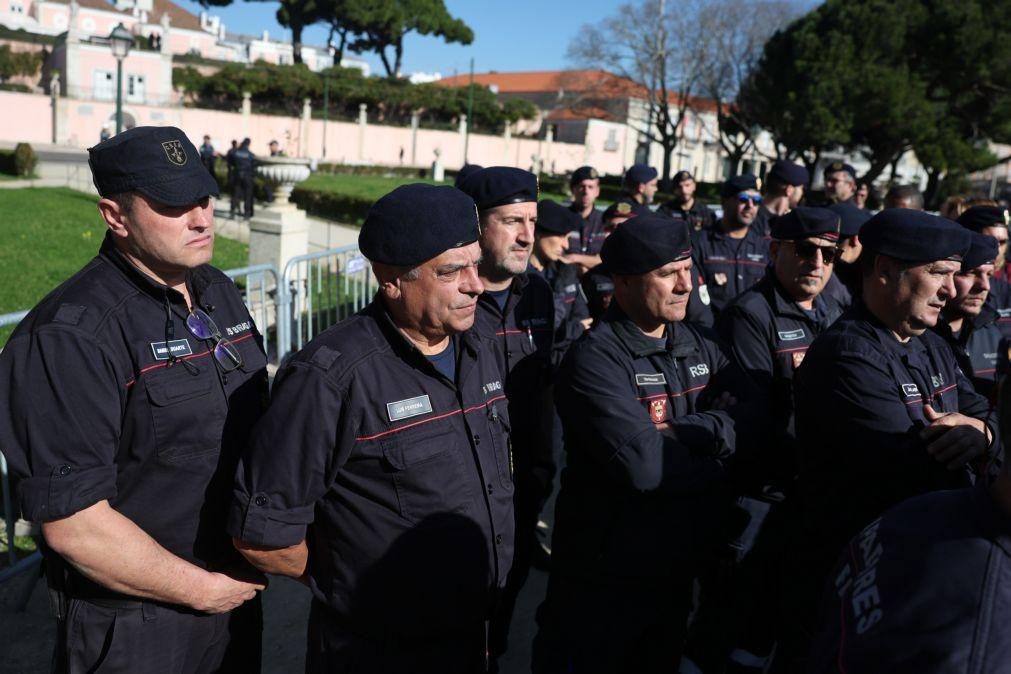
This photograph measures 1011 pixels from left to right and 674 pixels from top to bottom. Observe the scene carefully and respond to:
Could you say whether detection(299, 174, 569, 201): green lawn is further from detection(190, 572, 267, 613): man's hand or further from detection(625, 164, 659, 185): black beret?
detection(190, 572, 267, 613): man's hand

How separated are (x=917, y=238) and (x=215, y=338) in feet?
8.07

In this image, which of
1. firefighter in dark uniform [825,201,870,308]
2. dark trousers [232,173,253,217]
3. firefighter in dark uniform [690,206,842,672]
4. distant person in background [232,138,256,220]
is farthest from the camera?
dark trousers [232,173,253,217]

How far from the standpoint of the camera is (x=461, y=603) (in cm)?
237

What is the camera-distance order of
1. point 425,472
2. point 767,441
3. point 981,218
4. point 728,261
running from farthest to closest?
point 728,261
point 981,218
point 767,441
point 425,472

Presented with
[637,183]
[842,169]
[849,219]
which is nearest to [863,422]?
[849,219]

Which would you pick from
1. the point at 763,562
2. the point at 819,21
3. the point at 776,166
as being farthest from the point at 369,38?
the point at 763,562

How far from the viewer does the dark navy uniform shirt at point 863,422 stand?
2646 mm

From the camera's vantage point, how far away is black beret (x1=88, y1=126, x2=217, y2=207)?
2.23 m

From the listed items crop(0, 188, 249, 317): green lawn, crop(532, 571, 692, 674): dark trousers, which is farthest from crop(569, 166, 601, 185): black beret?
crop(532, 571, 692, 674): dark trousers

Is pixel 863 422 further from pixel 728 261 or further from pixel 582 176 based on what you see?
pixel 582 176

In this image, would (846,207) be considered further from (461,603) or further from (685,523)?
(461,603)

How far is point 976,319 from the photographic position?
13.3ft

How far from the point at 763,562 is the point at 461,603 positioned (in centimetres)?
173

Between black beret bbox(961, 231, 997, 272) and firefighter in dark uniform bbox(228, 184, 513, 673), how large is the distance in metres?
2.81
